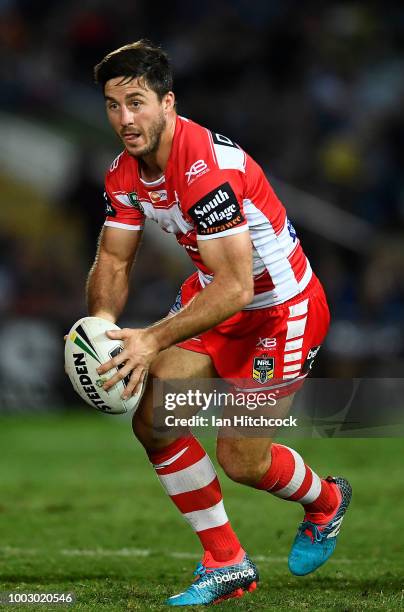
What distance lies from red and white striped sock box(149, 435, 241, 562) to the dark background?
25.8 feet

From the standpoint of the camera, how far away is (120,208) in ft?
21.0

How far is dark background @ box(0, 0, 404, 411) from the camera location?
46.8 feet

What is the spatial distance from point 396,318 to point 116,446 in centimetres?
374

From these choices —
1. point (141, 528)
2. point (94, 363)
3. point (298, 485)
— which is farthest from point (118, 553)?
point (94, 363)

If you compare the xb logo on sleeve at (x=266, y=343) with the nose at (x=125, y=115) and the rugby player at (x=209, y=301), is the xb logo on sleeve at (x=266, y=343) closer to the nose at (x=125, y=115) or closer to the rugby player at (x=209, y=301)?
the rugby player at (x=209, y=301)

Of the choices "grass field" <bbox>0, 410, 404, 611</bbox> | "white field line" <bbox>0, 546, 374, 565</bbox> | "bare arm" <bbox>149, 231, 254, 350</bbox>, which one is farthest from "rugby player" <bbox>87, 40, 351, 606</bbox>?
"white field line" <bbox>0, 546, 374, 565</bbox>

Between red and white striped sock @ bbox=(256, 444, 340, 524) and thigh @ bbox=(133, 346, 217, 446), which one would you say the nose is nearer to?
thigh @ bbox=(133, 346, 217, 446)

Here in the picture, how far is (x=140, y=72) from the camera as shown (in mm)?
5773

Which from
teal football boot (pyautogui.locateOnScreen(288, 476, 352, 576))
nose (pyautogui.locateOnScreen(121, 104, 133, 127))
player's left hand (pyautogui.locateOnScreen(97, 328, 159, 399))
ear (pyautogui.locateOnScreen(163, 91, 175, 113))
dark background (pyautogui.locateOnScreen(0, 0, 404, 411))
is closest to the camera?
player's left hand (pyautogui.locateOnScreen(97, 328, 159, 399))

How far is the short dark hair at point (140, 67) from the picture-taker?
18.9ft

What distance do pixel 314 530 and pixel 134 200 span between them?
207 cm

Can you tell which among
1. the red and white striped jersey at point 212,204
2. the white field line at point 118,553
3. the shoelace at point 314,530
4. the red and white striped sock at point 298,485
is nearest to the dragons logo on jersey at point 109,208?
the red and white striped jersey at point 212,204

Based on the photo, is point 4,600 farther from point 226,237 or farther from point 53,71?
point 53,71

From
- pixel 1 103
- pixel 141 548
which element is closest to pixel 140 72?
pixel 141 548
